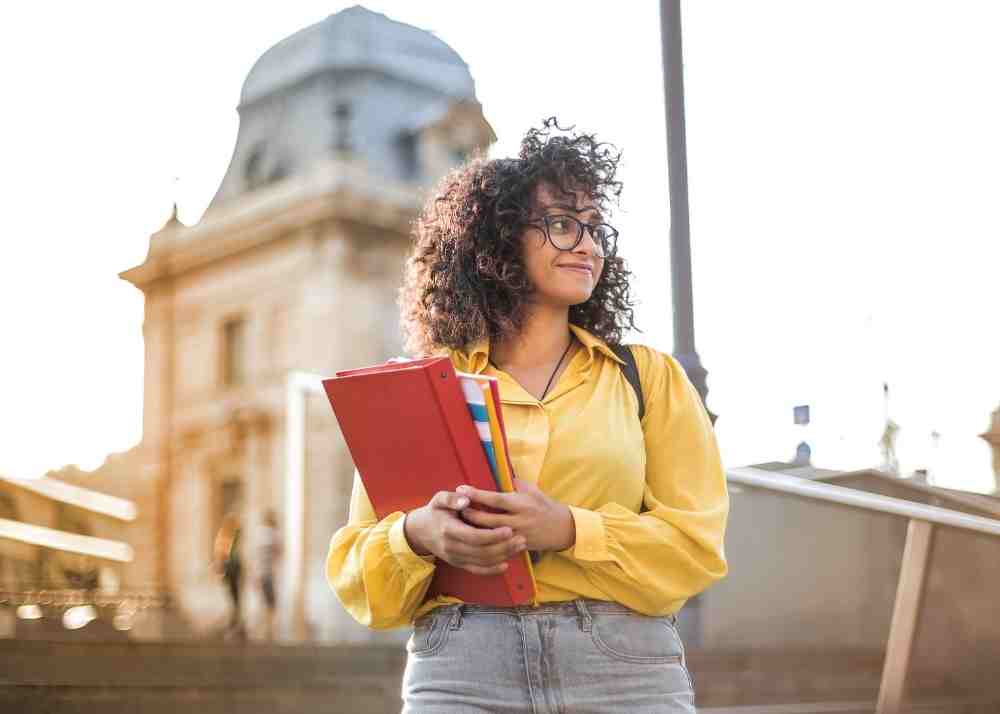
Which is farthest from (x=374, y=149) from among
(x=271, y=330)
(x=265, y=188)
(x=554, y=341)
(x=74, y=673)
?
(x=554, y=341)

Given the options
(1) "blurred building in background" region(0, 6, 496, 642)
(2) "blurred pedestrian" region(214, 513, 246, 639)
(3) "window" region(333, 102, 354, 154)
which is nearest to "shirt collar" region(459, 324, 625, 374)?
(2) "blurred pedestrian" region(214, 513, 246, 639)

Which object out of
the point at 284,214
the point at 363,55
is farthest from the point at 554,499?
the point at 363,55

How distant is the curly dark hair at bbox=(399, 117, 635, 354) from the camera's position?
2.41 metres

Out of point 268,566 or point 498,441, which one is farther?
point 268,566

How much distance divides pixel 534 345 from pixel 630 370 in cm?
18

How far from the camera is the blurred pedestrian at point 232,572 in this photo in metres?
13.6

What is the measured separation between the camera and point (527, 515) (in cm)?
206

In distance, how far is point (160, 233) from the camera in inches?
811

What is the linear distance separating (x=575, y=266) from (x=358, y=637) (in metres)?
13.5

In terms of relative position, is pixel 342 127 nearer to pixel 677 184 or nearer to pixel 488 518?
pixel 677 184

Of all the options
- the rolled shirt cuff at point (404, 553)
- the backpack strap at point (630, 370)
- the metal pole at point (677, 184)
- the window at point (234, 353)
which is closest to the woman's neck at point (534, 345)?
the backpack strap at point (630, 370)

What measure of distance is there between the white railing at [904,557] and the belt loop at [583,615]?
220 centimetres

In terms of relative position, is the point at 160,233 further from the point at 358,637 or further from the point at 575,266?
the point at 575,266

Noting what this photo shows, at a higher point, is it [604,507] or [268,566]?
[604,507]
